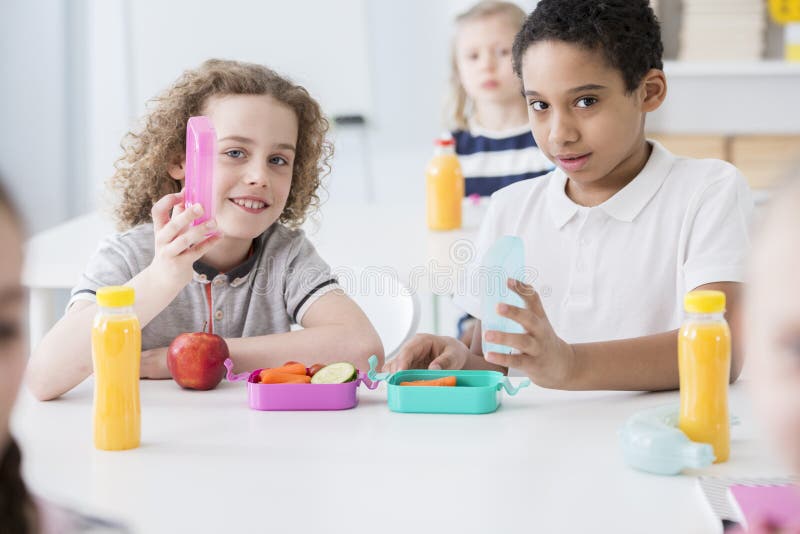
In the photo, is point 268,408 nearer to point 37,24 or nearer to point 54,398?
point 54,398

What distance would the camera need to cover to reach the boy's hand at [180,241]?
1.27m

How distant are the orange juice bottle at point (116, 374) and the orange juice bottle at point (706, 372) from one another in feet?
1.85

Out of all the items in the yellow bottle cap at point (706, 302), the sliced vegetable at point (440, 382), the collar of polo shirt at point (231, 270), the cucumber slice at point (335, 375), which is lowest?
the sliced vegetable at point (440, 382)

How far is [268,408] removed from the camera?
1223 mm

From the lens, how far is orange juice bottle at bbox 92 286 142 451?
106 centimetres

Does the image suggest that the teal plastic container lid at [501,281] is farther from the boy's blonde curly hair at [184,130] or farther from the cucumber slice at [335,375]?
the boy's blonde curly hair at [184,130]

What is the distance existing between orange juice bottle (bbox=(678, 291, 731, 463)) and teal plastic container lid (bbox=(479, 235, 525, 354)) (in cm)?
20

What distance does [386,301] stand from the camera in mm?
1826

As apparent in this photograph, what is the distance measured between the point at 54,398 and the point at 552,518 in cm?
68

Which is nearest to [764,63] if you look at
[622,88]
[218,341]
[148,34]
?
[622,88]

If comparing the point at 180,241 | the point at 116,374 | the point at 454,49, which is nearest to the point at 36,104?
the point at 454,49

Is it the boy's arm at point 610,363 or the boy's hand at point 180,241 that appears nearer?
the boy's arm at point 610,363

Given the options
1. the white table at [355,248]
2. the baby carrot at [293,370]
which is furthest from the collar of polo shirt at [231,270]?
the baby carrot at [293,370]

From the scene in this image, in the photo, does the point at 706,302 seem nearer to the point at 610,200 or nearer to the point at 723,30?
the point at 610,200
